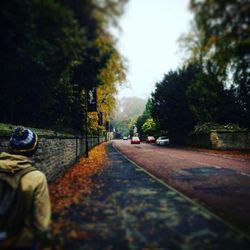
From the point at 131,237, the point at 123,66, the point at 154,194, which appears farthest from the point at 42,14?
the point at 154,194

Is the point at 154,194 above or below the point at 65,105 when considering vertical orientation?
below

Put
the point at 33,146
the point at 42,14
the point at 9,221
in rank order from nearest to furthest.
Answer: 1. the point at 9,221
2. the point at 33,146
3. the point at 42,14

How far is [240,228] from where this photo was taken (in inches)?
247

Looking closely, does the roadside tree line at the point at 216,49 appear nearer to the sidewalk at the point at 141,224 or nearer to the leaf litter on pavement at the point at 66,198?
the sidewalk at the point at 141,224

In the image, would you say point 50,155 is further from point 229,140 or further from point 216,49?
point 229,140

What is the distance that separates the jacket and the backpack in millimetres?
44

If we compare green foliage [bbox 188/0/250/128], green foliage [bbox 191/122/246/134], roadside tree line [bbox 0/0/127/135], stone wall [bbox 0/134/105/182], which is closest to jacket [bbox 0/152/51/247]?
roadside tree line [bbox 0/0/127/135]

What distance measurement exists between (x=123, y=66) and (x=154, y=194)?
5098 millimetres

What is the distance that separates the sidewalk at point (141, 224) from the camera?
17.4 feet

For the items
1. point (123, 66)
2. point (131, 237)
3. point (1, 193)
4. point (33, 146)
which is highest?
point (123, 66)

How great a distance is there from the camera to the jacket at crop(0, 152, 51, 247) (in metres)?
2.83

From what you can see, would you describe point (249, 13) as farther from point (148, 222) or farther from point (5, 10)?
point (148, 222)

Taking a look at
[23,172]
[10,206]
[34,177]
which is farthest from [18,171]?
[10,206]

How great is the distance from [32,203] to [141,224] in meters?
3.87
